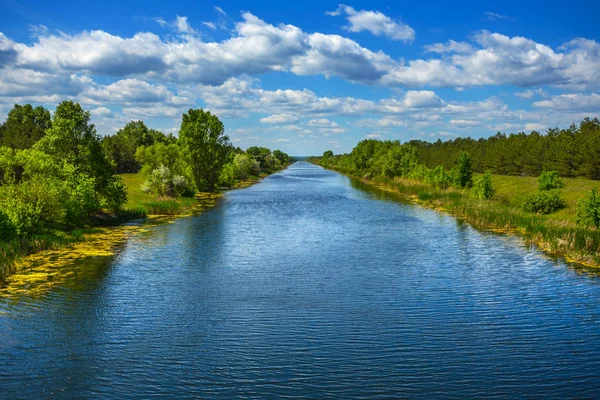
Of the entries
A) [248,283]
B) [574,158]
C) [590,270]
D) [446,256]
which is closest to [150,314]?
[248,283]

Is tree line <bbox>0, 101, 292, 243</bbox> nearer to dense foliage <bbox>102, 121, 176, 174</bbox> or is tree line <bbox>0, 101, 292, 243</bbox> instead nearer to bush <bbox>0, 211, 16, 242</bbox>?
bush <bbox>0, 211, 16, 242</bbox>

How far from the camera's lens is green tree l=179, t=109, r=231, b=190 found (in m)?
84.2

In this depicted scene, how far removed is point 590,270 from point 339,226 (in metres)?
23.3

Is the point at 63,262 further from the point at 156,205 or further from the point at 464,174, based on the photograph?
the point at 464,174

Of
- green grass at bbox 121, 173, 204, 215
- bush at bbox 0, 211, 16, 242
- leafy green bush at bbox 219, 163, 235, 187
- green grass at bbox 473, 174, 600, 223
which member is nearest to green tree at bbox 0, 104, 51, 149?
leafy green bush at bbox 219, 163, 235, 187

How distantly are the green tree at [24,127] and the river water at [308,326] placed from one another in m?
74.3

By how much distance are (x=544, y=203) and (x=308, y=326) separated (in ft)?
138

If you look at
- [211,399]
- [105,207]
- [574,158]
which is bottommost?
[211,399]

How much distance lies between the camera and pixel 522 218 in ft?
147

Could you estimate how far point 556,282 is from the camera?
26266mm

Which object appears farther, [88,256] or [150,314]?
[88,256]

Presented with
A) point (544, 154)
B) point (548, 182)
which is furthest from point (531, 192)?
point (544, 154)

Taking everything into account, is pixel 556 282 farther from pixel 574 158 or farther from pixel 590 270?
pixel 574 158

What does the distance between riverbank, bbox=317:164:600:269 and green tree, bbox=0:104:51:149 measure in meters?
73.9
